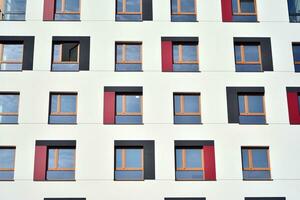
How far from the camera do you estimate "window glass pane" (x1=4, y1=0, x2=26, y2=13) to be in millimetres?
24484

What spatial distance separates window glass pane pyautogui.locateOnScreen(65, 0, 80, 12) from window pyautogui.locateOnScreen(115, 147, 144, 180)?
7799mm

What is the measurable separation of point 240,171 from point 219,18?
7.96m

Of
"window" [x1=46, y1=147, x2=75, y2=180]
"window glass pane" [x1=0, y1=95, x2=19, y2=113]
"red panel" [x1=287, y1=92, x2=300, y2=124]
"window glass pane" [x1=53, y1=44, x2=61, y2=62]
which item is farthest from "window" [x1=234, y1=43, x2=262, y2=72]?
"window glass pane" [x1=0, y1=95, x2=19, y2=113]

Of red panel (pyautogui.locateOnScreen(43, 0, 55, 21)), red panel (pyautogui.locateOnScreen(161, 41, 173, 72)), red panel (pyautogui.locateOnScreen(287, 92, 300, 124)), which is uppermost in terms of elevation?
red panel (pyautogui.locateOnScreen(43, 0, 55, 21))

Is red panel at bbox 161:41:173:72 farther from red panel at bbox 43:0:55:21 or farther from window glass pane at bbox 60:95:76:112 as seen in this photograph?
red panel at bbox 43:0:55:21

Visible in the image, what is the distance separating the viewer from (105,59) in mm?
23359

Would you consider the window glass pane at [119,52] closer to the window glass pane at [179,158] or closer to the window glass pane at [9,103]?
the window glass pane at [9,103]

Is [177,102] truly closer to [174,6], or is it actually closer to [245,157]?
[245,157]

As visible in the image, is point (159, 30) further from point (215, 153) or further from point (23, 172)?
point (23, 172)

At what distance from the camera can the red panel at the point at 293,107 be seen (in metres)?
22.8

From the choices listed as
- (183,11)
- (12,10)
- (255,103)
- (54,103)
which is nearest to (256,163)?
(255,103)

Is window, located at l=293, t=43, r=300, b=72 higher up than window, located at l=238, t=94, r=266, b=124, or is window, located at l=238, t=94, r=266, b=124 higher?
window, located at l=293, t=43, r=300, b=72

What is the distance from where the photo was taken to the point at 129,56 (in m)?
23.8

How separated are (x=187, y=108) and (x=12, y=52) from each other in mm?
9379
